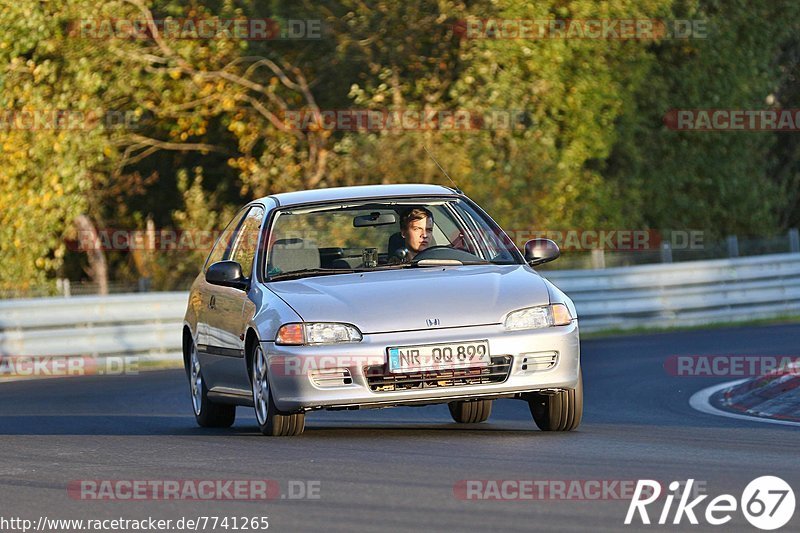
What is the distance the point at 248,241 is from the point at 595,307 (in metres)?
12.5

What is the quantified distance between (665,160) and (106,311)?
1374 cm

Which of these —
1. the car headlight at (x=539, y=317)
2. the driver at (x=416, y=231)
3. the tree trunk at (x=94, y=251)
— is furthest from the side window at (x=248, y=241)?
the tree trunk at (x=94, y=251)

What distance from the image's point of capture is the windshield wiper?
36.7 feet

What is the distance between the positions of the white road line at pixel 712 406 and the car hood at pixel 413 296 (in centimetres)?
208

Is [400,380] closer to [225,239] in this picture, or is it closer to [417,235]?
[417,235]

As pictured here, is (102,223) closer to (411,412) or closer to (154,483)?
(411,412)

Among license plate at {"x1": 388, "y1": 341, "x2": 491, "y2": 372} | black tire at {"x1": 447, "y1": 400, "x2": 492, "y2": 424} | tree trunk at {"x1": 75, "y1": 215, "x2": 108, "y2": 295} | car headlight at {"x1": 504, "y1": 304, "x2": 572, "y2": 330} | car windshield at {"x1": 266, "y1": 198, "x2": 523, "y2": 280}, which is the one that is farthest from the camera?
tree trunk at {"x1": 75, "y1": 215, "x2": 108, "y2": 295}

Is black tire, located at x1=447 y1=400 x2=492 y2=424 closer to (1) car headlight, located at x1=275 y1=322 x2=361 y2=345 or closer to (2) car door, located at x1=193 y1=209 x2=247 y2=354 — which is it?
(2) car door, located at x1=193 y1=209 x2=247 y2=354

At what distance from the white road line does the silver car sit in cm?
172

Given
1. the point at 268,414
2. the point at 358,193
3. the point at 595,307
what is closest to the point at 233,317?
the point at 268,414

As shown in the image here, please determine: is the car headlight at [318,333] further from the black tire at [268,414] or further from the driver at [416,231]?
the driver at [416,231]

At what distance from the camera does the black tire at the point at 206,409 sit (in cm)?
1245

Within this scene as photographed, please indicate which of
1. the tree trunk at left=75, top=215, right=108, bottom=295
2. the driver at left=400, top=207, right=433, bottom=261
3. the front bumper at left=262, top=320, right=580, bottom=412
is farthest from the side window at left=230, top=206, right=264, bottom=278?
the tree trunk at left=75, top=215, right=108, bottom=295

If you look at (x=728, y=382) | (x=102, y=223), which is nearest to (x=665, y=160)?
(x=102, y=223)
